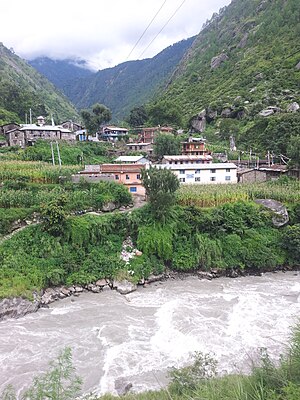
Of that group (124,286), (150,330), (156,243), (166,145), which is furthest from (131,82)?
(150,330)

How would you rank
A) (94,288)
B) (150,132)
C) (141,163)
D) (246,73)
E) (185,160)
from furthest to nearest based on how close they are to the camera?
(246,73) < (150,132) < (185,160) < (141,163) < (94,288)

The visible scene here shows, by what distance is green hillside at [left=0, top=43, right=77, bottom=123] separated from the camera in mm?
62812

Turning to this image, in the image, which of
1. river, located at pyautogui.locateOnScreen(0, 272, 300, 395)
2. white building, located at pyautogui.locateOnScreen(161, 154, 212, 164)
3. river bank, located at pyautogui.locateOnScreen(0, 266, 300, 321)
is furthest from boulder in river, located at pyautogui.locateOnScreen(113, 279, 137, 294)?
white building, located at pyautogui.locateOnScreen(161, 154, 212, 164)

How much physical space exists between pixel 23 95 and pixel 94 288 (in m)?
56.9

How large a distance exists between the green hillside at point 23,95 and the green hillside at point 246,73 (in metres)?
26.7

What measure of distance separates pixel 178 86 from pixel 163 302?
293ft

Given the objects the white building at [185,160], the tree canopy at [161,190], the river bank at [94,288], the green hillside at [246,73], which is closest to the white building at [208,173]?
the white building at [185,160]

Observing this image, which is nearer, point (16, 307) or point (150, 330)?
point (150, 330)

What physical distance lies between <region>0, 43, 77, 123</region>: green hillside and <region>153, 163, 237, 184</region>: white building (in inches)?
1293

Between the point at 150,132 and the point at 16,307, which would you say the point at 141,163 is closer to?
the point at 150,132

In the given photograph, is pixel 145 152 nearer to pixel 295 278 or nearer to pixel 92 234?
pixel 92 234

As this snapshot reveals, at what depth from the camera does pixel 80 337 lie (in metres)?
16.2

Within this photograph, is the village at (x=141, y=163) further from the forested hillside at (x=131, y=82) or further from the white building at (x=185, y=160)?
the forested hillside at (x=131, y=82)

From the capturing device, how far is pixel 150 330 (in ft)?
54.8
